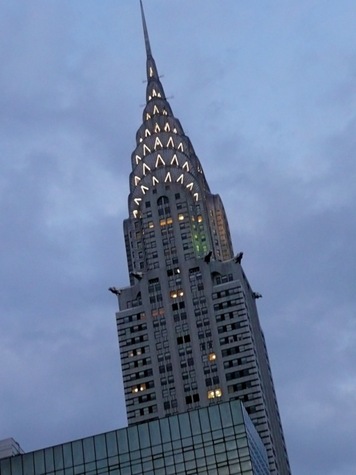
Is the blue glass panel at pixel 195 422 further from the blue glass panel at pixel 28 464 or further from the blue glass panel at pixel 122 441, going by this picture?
the blue glass panel at pixel 28 464

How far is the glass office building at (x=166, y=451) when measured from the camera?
13525cm

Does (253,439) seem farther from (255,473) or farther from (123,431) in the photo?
(123,431)

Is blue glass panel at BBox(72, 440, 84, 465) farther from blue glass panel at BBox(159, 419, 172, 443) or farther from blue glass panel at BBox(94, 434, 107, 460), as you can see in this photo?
blue glass panel at BBox(159, 419, 172, 443)

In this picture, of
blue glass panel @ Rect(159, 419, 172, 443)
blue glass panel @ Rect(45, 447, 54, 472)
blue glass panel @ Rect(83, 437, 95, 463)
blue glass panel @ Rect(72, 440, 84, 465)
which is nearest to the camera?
blue glass panel @ Rect(159, 419, 172, 443)

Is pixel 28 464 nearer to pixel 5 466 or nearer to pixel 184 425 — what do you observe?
pixel 5 466

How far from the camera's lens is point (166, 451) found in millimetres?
136625

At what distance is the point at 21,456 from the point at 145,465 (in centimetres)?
1679

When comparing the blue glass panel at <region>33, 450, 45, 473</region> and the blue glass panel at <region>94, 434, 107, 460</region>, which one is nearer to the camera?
the blue glass panel at <region>94, 434, 107, 460</region>

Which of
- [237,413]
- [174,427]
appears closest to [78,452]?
[174,427]

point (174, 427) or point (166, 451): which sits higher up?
point (174, 427)

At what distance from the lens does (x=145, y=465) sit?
136m

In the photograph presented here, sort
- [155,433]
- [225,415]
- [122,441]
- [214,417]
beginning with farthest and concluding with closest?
1. [122,441]
2. [155,433]
3. [214,417]
4. [225,415]

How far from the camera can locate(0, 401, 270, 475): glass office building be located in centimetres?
13525

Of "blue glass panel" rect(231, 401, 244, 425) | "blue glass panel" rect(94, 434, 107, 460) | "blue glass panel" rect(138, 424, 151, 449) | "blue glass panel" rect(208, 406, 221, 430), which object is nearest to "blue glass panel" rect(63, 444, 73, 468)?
"blue glass panel" rect(94, 434, 107, 460)
